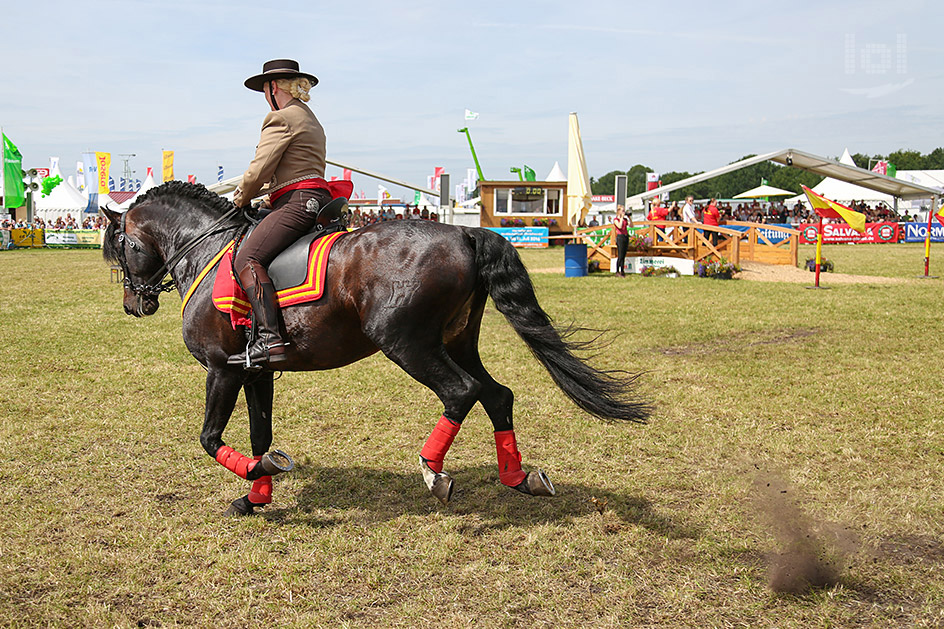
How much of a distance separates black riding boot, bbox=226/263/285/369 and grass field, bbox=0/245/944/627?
1.02 metres

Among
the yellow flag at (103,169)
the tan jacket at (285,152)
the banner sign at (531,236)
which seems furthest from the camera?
the yellow flag at (103,169)

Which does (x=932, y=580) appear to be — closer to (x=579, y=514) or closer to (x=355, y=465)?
(x=579, y=514)

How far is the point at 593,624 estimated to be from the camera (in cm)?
332

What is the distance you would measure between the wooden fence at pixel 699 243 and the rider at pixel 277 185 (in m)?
16.1

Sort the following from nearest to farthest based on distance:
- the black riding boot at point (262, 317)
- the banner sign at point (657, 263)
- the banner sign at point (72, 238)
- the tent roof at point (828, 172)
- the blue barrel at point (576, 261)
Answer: the black riding boot at point (262, 317) → the banner sign at point (657, 263) → the blue barrel at point (576, 261) → the tent roof at point (828, 172) → the banner sign at point (72, 238)

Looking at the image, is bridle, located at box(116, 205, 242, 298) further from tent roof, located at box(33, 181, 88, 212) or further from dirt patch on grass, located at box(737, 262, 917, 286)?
tent roof, located at box(33, 181, 88, 212)

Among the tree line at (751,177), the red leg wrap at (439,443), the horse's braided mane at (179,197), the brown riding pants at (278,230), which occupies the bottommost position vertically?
the red leg wrap at (439,443)

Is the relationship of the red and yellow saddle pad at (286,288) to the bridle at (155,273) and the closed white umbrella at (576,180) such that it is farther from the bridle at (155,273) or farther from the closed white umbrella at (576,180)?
the closed white umbrella at (576,180)

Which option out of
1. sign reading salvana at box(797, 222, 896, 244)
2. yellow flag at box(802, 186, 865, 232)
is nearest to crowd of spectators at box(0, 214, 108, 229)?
yellow flag at box(802, 186, 865, 232)

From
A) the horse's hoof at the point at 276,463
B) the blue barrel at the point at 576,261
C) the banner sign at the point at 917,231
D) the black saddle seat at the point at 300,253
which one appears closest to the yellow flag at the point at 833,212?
the blue barrel at the point at 576,261

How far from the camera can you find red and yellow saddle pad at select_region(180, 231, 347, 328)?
173 inches

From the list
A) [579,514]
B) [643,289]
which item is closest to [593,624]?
[579,514]

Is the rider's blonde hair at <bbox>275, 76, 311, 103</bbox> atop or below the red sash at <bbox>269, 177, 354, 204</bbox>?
atop

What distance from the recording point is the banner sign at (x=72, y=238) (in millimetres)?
35675
